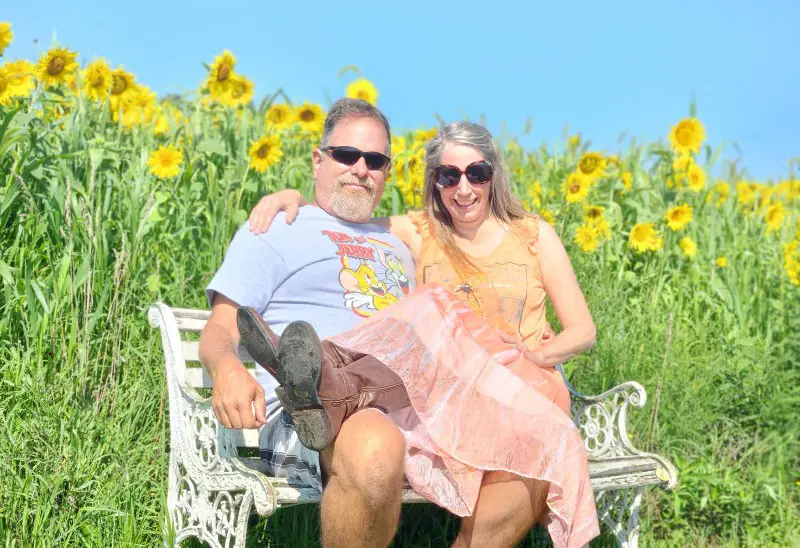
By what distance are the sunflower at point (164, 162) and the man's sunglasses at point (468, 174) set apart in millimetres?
1532

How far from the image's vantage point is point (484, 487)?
2.69 m

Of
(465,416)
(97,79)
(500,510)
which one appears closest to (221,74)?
(97,79)

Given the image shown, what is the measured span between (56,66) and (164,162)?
0.73m

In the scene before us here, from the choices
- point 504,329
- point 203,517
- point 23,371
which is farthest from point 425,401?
point 23,371

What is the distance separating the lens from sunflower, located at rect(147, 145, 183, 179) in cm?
429

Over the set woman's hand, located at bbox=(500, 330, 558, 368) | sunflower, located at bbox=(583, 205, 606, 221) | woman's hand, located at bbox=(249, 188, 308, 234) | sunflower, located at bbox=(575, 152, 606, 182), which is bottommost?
woman's hand, located at bbox=(500, 330, 558, 368)

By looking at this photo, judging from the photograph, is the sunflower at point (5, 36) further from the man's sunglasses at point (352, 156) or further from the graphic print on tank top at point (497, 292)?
the graphic print on tank top at point (497, 292)

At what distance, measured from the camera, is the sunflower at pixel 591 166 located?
5.03 metres

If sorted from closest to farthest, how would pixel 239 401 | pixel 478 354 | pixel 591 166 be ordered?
pixel 239 401, pixel 478 354, pixel 591 166

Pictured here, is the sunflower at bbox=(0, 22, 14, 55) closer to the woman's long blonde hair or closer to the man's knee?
the woman's long blonde hair

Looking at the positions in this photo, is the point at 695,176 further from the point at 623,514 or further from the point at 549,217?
the point at 623,514

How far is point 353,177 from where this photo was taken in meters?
3.48

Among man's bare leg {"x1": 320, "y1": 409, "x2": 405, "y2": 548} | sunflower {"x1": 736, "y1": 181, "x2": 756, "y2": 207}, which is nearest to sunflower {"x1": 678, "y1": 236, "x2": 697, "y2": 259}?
sunflower {"x1": 736, "y1": 181, "x2": 756, "y2": 207}

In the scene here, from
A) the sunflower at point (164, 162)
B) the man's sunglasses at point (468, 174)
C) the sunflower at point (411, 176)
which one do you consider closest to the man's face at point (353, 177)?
the man's sunglasses at point (468, 174)
